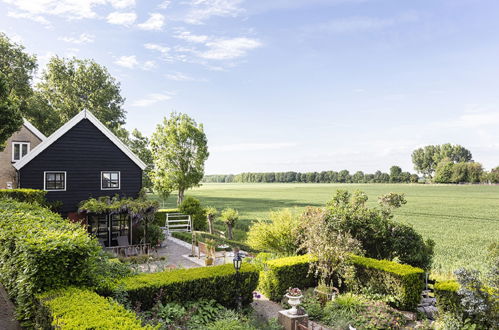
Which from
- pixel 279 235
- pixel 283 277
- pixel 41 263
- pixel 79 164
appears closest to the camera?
pixel 41 263

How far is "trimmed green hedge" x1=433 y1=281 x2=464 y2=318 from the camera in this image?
9.24 meters

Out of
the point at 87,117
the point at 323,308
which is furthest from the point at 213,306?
the point at 87,117

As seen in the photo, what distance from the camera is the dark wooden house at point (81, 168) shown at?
65.0 feet

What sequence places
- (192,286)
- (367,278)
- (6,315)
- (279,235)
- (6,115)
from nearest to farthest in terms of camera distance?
(6,315) → (192,286) → (367,278) → (6,115) → (279,235)

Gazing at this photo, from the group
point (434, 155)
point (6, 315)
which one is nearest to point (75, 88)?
point (6, 315)

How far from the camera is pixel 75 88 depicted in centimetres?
3966

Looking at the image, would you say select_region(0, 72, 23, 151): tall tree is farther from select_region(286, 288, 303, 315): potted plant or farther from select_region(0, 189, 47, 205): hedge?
select_region(286, 288, 303, 315): potted plant

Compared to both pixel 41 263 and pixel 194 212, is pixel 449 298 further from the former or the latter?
pixel 194 212

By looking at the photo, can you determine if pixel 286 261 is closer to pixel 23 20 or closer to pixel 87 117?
pixel 87 117

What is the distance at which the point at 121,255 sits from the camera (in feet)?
55.3

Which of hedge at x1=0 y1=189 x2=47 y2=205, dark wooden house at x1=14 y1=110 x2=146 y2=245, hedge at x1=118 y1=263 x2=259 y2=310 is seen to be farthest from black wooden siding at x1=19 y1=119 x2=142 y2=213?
hedge at x1=118 y1=263 x2=259 y2=310

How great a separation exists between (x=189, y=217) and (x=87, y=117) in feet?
36.4

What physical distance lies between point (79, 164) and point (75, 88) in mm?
23533

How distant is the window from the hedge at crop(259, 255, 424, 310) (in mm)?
13798
